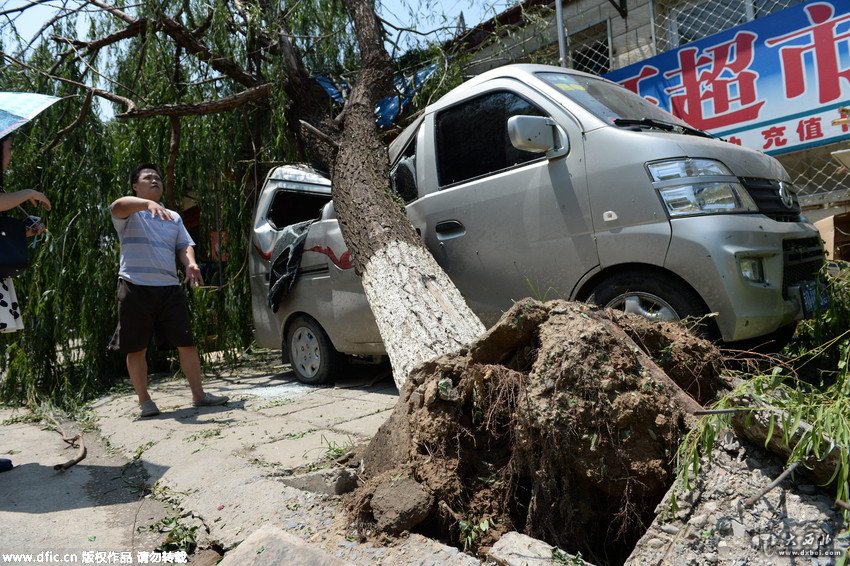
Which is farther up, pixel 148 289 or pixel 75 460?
pixel 148 289

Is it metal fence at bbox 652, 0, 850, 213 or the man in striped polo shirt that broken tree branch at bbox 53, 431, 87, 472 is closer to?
the man in striped polo shirt

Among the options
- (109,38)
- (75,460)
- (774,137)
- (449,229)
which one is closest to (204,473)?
(75,460)

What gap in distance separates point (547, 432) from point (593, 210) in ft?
5.66

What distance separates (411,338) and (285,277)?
2.57 m

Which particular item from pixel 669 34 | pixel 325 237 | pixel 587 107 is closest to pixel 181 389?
pixel 325 237

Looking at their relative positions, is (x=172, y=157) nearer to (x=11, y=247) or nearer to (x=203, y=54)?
(x=203, y=54)

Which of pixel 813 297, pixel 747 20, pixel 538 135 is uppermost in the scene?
pixel 747 20

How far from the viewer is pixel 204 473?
9.82 ft

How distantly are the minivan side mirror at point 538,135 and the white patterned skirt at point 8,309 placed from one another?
295 cm

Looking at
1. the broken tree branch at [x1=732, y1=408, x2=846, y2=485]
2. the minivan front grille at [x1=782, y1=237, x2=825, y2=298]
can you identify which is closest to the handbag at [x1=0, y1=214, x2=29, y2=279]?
the broken tree branch at [x1=732, y1=408, x2=846, y2=485]

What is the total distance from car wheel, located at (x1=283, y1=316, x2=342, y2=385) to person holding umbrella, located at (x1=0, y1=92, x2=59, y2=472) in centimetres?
223

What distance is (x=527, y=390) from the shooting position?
80.5 inches

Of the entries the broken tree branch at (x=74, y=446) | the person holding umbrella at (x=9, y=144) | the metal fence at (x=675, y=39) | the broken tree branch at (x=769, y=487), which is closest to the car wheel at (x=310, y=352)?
the broken tree branch at (x=74, y=446)

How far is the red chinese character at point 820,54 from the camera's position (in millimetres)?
5195
